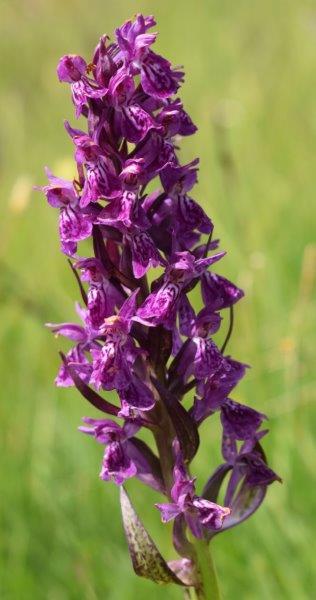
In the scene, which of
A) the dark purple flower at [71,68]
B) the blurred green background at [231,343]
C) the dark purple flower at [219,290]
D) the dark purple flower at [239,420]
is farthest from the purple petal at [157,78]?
the blurred green background at [231,343]

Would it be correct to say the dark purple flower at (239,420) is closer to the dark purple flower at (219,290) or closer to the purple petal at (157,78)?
the dark purple flower at (219,290)

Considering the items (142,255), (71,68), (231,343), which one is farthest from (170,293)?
(231,343)

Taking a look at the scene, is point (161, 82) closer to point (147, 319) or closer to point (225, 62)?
point (147, 319)

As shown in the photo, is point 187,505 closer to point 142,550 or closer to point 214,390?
point 142,550

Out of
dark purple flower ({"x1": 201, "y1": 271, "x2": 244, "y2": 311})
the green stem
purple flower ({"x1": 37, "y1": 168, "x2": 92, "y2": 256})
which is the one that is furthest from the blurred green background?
purple flower ({"x1": 37, "y1": 168, "x2": 92, "y2": 256})

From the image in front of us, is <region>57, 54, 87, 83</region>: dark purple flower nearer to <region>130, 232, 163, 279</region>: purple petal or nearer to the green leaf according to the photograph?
<region>130, 232, 163, 279</region>: purple petal

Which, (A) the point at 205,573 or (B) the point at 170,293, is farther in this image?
(A) the point at 205,573

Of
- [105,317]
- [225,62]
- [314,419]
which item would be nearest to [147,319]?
[105,317]
